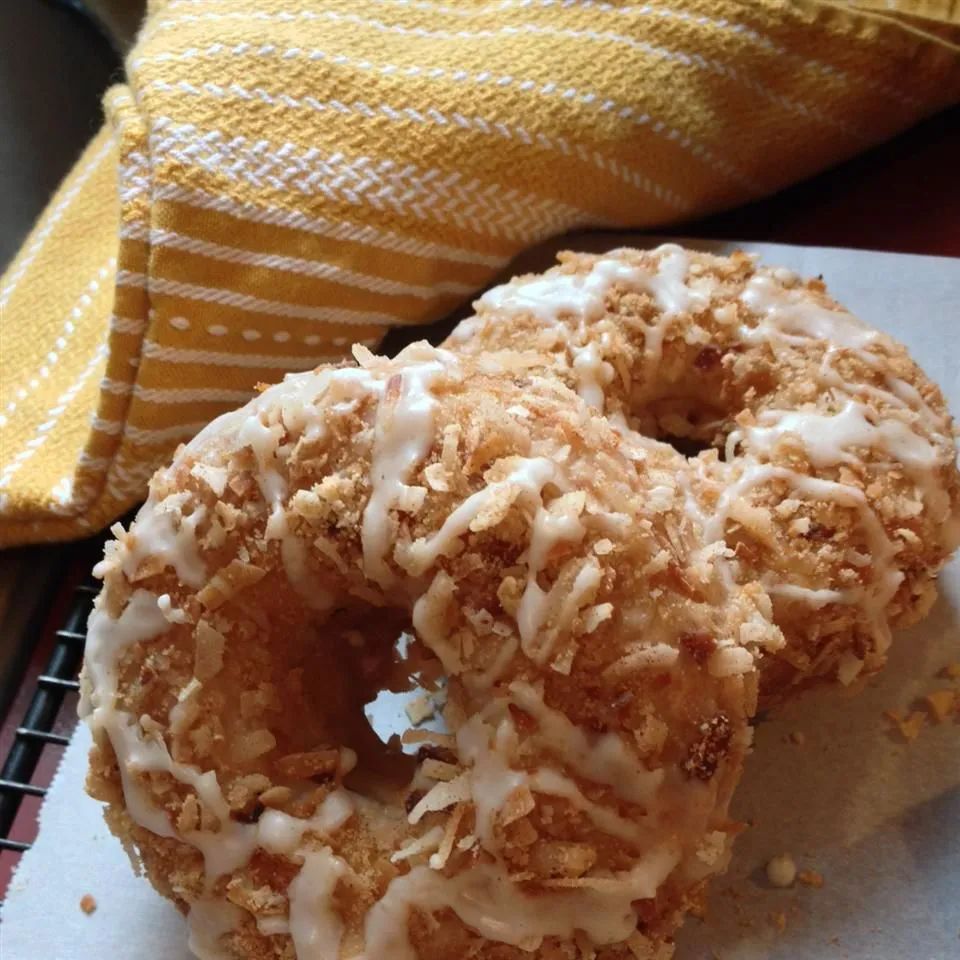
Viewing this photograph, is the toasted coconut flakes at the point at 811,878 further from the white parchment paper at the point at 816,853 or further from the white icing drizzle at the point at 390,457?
the white icing drizzle at the point at 390,457

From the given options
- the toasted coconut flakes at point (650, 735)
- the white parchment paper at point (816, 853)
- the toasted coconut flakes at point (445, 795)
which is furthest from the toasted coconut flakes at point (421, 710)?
the toasted coconut flakes at point (650, 735)

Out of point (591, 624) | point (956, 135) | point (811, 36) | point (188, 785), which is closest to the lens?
point (591, 624)

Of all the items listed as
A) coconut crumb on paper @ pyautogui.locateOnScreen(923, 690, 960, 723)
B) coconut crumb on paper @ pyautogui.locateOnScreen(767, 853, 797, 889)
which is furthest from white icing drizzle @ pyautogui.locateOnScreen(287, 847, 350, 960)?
coconut crumb on paper @ pyautogui.locateOnScreen(923, 690, 960, 723)

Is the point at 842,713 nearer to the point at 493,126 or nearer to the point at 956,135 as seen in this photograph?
the point at 493,126

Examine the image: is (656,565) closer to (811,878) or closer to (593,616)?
(593,616)

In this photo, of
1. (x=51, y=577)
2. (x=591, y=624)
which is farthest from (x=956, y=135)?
(x=51, y=577)

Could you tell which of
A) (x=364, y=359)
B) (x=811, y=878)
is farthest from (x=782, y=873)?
(x=364, y=359)

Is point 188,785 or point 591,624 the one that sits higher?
point 591,624
